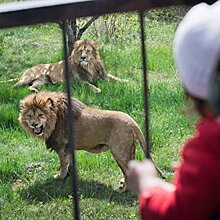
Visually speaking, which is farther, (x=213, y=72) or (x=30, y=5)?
(x=30, y=5)

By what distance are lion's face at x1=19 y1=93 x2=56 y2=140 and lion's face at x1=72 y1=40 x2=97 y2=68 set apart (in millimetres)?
1583

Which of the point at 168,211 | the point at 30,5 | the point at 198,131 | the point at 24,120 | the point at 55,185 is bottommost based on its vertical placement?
the point at 55,185

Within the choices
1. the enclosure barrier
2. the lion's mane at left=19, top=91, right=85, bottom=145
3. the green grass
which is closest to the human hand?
the enclosure barrier

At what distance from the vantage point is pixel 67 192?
4906 mm

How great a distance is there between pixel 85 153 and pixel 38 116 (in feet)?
1.87

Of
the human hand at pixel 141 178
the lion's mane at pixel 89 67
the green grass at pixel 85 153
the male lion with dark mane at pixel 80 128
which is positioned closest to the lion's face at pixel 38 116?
the male lion with dark mane at pixel 80 128

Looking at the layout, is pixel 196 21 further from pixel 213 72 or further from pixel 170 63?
pixel 170 63

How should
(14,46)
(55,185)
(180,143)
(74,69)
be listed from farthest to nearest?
(14,46)
(74,69)
(180,143)
(55,185)

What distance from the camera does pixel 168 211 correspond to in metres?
1.14

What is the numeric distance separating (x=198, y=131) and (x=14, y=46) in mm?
6643

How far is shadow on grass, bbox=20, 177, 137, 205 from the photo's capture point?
483 centimetres

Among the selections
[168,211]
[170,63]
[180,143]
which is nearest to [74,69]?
[170,63]

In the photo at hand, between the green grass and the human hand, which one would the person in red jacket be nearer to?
the human hand

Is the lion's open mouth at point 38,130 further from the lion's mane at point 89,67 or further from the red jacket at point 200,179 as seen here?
the red jacket at point 200,179
